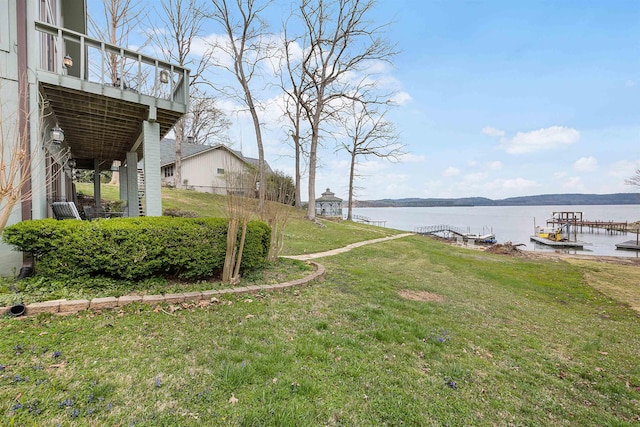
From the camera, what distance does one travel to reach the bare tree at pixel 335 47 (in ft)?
57.8

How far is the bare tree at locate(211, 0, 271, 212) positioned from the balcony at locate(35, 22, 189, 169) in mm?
8753

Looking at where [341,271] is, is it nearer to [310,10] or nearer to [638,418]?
[638,418]

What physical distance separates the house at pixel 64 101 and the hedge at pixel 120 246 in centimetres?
71

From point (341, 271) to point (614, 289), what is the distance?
1014 centimetres

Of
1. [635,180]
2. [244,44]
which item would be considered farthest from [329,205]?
[635,180]

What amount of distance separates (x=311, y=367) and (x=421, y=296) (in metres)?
4.22

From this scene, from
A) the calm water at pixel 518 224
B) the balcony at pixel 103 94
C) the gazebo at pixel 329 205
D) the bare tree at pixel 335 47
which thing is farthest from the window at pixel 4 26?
the calm water at pixel 518 224

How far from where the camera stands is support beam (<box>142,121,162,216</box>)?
6543 mm

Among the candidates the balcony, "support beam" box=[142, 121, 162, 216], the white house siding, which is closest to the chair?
"support beam" box=[142, 121, 162, 216]

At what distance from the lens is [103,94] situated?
5.78 m

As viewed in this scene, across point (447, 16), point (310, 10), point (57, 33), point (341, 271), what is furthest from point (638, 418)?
point (310, 10)

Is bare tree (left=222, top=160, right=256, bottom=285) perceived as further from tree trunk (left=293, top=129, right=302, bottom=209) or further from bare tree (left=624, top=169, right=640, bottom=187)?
bare tree (left=624, top=169, right=640, bottom=187)

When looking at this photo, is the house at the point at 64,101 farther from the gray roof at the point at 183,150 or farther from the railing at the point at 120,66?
the gray roof at the point at 183,150

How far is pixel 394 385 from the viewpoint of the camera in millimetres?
2744
